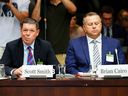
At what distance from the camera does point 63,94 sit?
3.36 m

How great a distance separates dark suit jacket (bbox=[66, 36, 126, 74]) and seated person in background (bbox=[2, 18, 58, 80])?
0.22 m

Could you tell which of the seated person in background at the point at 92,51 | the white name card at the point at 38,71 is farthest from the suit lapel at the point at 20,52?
the white name card at the point at 38,71

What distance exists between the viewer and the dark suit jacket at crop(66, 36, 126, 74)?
4.35 m

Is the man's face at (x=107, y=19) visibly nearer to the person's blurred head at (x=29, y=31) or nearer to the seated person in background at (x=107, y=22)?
the seated person in background at (x=107, y=22)

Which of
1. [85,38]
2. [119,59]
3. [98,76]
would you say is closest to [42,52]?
[85,38]

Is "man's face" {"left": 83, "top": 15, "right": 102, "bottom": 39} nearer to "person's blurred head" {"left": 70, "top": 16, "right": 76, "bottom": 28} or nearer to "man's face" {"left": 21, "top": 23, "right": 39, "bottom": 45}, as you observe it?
"man's face" {"left": 21, "top": 23, "right": 39, "bottom": 45}

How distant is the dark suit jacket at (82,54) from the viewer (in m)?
4.35

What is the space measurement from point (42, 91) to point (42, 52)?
114cm

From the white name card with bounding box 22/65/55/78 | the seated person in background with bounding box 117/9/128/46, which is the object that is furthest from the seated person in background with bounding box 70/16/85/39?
the white name card with bounding box 22/65/55/78

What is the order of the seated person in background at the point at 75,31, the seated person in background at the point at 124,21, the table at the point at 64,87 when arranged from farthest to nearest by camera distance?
the seated person in background at the point at 124,21
the seated person in background at the point at 75,31
the table at the point at 64,87

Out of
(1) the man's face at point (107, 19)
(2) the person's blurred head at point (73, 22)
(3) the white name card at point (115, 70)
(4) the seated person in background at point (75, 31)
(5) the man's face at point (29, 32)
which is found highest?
(1) the man's face at point (107, 19)

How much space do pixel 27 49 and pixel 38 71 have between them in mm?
1010

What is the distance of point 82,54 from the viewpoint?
14.4 feet

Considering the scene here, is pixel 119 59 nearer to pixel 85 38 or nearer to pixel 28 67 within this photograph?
pixel 85 38
